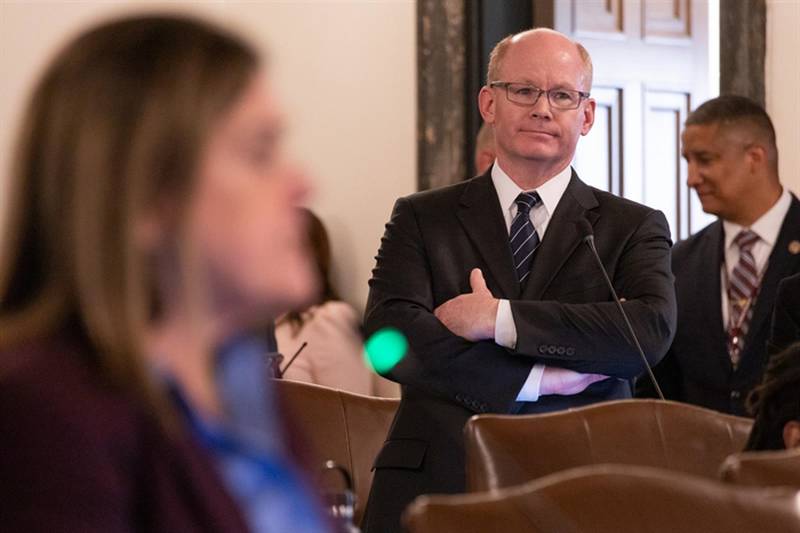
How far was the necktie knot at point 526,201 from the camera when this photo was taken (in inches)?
142

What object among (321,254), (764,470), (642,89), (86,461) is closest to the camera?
(86,461)

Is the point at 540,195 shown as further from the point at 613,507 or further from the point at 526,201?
the point at 613,507

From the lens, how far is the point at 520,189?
3.64 m

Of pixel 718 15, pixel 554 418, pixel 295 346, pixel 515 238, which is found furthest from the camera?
pixel 718 15

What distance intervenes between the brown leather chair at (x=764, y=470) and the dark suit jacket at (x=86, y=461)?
1.06 m

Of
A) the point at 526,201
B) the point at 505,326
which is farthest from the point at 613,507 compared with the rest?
the point at 526,201

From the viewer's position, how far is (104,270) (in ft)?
3.39

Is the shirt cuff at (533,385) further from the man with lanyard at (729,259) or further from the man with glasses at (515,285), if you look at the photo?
the man with lanyard at (729,259)

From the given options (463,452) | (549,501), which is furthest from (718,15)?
(549,501)

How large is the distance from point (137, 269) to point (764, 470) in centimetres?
119

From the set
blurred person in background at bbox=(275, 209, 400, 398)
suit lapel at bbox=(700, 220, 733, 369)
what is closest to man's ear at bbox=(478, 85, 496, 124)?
suit lapel at bbox=(700, 220, 733, 369)

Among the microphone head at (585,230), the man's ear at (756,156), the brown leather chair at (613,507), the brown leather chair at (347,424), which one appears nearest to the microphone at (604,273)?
the microphone head at (585,230)

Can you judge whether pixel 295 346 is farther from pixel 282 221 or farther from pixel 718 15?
pixel 282 221

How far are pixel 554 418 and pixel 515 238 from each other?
0.76 m
